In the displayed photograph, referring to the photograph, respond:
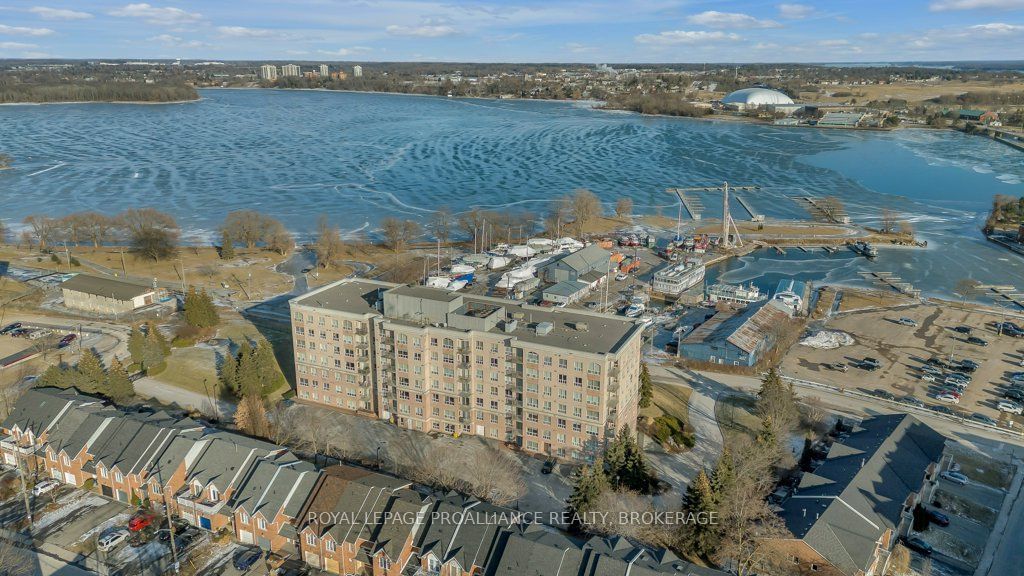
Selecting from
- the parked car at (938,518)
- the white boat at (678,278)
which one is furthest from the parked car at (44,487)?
the white boat at (678,278)

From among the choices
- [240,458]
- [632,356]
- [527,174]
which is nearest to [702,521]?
[632,356]

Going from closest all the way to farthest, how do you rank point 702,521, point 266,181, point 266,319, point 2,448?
point 702,521 → point 2,448 → point 266,319 → point 266,181

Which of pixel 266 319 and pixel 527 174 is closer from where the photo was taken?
pixel 266 319

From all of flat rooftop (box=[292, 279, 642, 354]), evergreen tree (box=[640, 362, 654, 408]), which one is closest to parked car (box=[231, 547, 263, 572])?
flat rooftop (box=[292, 279, 642, 354])

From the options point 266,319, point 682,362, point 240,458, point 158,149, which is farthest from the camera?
Result: point 158,149

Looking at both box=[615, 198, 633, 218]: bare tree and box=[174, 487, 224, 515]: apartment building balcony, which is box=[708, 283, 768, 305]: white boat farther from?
box=[174, 487, 224, 515]: apartment building balcony

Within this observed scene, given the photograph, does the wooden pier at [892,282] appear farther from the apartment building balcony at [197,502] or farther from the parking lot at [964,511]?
the apartment building balcony at [197,502]

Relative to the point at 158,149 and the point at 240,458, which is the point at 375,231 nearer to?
the point at 240,458
